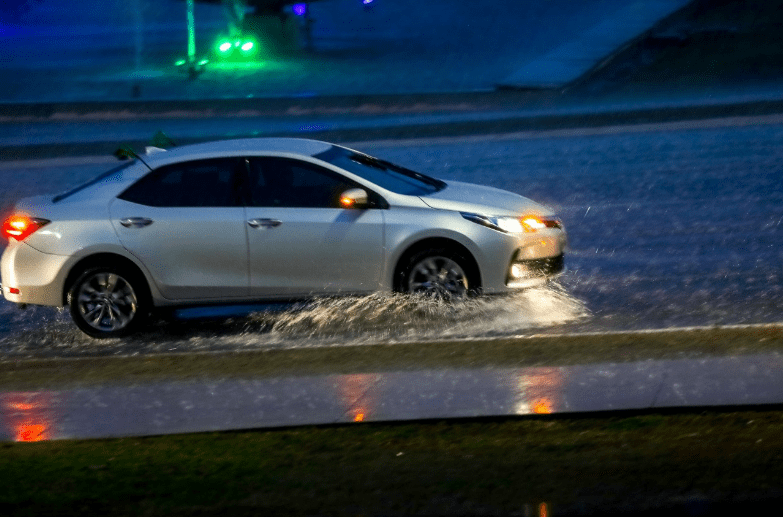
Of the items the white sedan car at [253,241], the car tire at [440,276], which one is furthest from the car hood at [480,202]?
the car tire at [440,276]

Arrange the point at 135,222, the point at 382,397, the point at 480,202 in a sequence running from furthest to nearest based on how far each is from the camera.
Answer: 1. the point at 480,202
2. the point at 135,222
3. the point at 382,397

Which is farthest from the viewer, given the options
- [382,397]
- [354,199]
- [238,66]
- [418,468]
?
[238,66]

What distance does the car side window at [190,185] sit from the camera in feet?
30.9

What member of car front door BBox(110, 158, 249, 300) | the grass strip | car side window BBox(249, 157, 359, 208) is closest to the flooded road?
car front door BBox(110, 158, 249, 300)

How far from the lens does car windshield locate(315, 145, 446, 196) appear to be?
9.57m

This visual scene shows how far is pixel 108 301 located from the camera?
30.7ft

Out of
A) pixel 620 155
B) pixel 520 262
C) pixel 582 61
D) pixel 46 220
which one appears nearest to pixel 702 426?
pixel 520 262

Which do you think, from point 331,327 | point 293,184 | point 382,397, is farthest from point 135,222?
point 382,397

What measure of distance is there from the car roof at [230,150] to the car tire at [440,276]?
4.16 ft

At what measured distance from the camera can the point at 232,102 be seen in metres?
29.0

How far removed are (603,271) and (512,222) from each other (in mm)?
2022

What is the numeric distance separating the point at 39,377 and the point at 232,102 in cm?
2127

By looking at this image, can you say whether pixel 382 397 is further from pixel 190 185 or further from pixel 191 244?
pixel 190 185

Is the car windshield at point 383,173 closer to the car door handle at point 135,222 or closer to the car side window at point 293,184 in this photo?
the car side window at point 293,184
